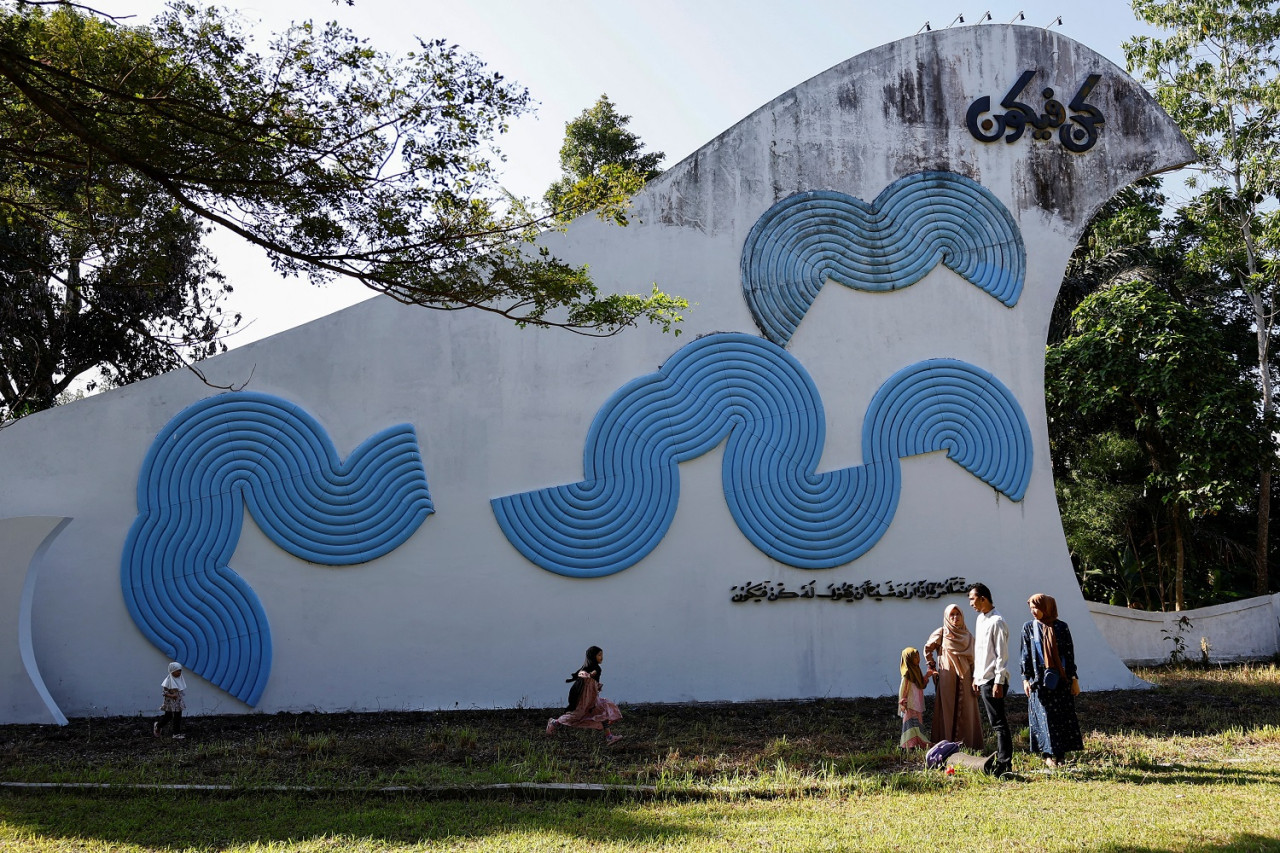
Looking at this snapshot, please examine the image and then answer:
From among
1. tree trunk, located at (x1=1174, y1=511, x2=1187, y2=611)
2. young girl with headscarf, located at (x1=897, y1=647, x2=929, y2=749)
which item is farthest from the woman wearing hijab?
tree trunk, located at (x1=1174, y1=511, x2=1187, y2=611)

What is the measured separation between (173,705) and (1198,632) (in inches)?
486

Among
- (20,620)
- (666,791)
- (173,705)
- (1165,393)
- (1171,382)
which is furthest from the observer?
(1165,393)

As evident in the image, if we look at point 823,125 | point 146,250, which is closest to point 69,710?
point 146,250

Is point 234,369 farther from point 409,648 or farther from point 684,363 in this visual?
point 684,363

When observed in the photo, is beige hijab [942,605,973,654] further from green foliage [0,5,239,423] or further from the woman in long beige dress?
green foliage [0,5,239,423]

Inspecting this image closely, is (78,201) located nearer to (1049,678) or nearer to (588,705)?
(588,705)

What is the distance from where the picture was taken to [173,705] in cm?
851

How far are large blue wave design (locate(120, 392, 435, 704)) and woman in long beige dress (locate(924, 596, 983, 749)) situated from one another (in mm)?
4804

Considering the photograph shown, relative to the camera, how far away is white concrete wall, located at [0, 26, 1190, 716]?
9352mm

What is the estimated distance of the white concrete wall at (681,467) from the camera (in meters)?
9.35

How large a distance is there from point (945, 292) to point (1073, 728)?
18.2 ft

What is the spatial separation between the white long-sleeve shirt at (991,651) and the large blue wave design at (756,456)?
3.42 metres

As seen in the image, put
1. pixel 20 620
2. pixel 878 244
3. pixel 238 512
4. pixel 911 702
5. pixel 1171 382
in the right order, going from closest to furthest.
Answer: pixel 911 702
pixel 20 620
pixel 238 512
pixel 878 244
pixel 1171 382

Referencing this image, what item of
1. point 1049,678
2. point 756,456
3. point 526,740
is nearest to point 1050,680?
point 1049,678
